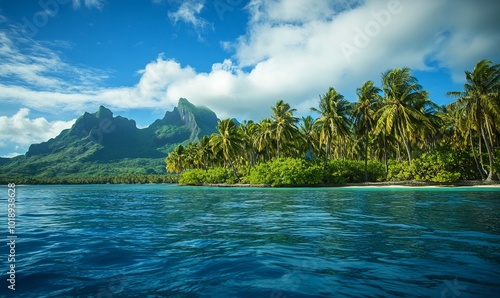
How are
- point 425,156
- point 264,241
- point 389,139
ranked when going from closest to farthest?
point 264,241, point 425,156, point 389,139

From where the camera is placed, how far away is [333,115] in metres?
45.2

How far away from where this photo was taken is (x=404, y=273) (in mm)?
5105

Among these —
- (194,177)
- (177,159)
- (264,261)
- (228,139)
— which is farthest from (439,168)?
Result: (177,159)

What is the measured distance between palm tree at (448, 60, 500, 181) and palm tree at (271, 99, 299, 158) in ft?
79.1

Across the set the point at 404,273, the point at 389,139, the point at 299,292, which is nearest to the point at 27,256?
the point at 299,292

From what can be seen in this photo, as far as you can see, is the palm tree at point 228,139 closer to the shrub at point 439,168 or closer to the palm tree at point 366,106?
the palm tree at point 366,106

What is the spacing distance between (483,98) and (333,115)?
718 inches

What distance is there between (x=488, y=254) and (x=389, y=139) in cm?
4817

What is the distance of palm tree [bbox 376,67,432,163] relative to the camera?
3781 cm

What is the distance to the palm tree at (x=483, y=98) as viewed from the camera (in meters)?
32.5

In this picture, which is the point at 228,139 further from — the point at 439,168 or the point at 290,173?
the point at 439,168

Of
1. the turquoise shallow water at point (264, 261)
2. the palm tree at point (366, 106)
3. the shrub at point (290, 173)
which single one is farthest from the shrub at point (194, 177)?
the turquoise shallow water at point (264, 261)

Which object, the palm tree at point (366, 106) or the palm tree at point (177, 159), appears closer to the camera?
the palm tree at point (366, 106)

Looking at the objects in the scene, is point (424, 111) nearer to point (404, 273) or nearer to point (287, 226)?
point (287, 226)
